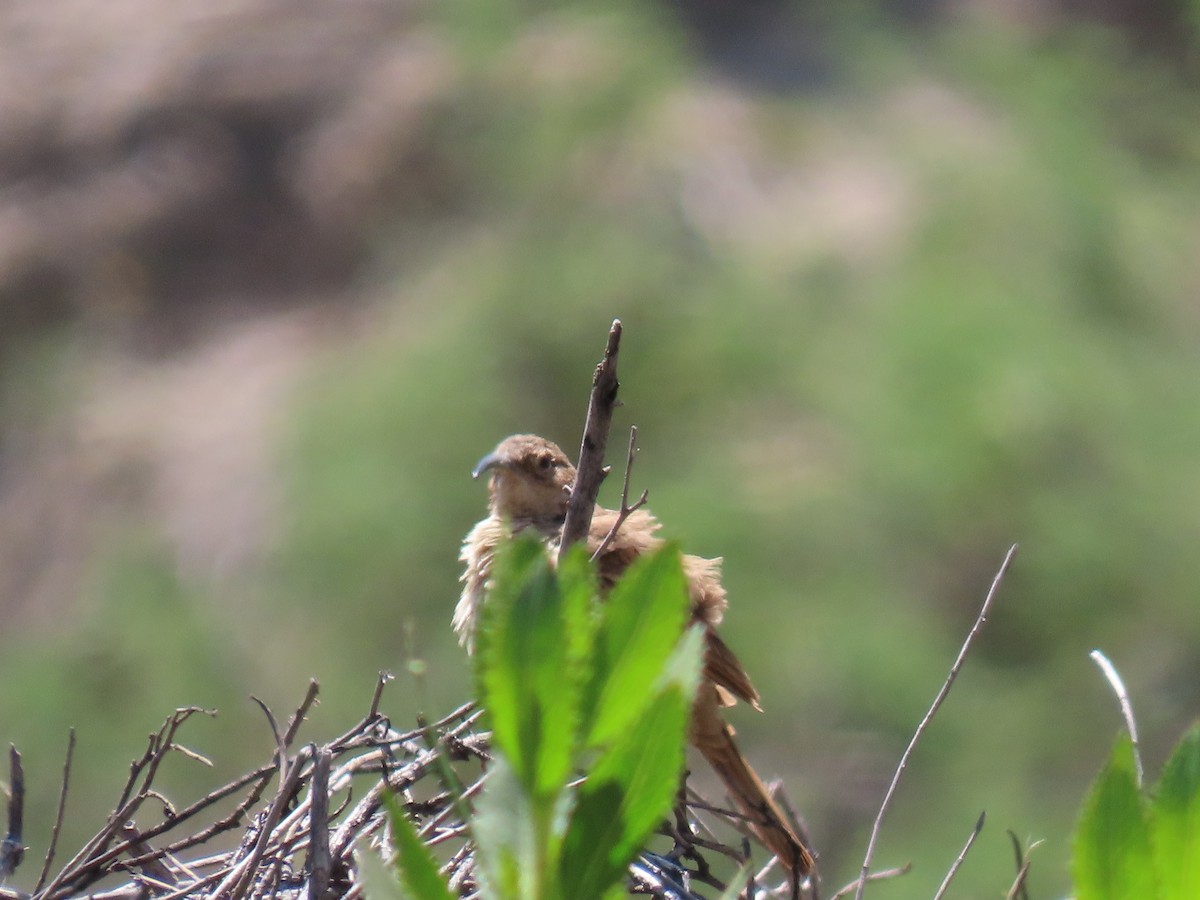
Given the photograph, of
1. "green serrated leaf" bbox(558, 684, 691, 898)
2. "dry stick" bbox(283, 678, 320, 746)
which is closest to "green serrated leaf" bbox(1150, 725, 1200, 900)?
"green serrated leaf" bbox(558, 684, 691, 898)

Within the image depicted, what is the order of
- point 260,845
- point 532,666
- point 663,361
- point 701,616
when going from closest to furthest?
point 532,666 < point 260,845 < point 701,616 < point 663,361

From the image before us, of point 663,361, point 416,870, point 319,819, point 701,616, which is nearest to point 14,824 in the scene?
point 319,819

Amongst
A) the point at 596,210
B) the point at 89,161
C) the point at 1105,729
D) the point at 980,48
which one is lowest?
the point at 1105,729

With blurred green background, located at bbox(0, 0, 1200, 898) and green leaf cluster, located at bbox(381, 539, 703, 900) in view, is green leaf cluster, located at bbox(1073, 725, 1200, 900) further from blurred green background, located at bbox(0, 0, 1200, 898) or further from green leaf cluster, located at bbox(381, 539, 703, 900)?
blurred green background, located at bbox(0, 0, 1200, 898)

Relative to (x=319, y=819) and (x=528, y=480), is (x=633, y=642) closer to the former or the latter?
(x=319, y=819)

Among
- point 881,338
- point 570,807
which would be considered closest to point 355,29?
point 881,338

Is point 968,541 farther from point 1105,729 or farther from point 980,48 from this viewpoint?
point 980,48
